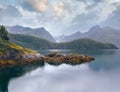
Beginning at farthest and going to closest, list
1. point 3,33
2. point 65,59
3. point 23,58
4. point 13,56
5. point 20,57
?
point 65,59
point 3,33
point 23,58
point 20,57
point 13,56

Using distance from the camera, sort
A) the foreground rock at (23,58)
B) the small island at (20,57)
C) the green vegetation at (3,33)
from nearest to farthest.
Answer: the foreground rock at (23,58) → the small island at (20,57) → the green vegetation at (3,33)

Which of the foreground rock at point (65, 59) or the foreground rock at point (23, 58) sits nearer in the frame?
the foreground rock at point (23, 58)

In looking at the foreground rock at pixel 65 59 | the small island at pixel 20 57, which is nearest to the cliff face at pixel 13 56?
the small island at pixel 20 57

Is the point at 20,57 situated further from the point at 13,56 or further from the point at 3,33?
the point at 3,33

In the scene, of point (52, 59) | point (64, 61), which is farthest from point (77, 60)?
point (52, 59)

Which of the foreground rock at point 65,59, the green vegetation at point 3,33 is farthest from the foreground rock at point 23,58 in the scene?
the green vegetation at point 3,33

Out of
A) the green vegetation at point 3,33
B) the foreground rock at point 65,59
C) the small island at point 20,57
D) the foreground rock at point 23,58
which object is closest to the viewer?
the foreground rock at point 23,58

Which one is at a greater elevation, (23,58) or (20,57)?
(20,57)

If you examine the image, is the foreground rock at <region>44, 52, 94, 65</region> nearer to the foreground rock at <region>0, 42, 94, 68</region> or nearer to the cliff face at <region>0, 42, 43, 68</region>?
the foreground rock at <region>0, 42, 94, 68</region>

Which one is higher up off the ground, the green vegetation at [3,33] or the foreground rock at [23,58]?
the green vegetation at [3,33]

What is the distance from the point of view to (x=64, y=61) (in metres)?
164

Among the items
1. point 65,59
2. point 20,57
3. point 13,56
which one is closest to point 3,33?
point 13,56

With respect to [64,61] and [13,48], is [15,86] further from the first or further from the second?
[64,61]

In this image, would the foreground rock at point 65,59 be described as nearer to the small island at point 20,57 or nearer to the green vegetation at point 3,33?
the small island at point 20,57
